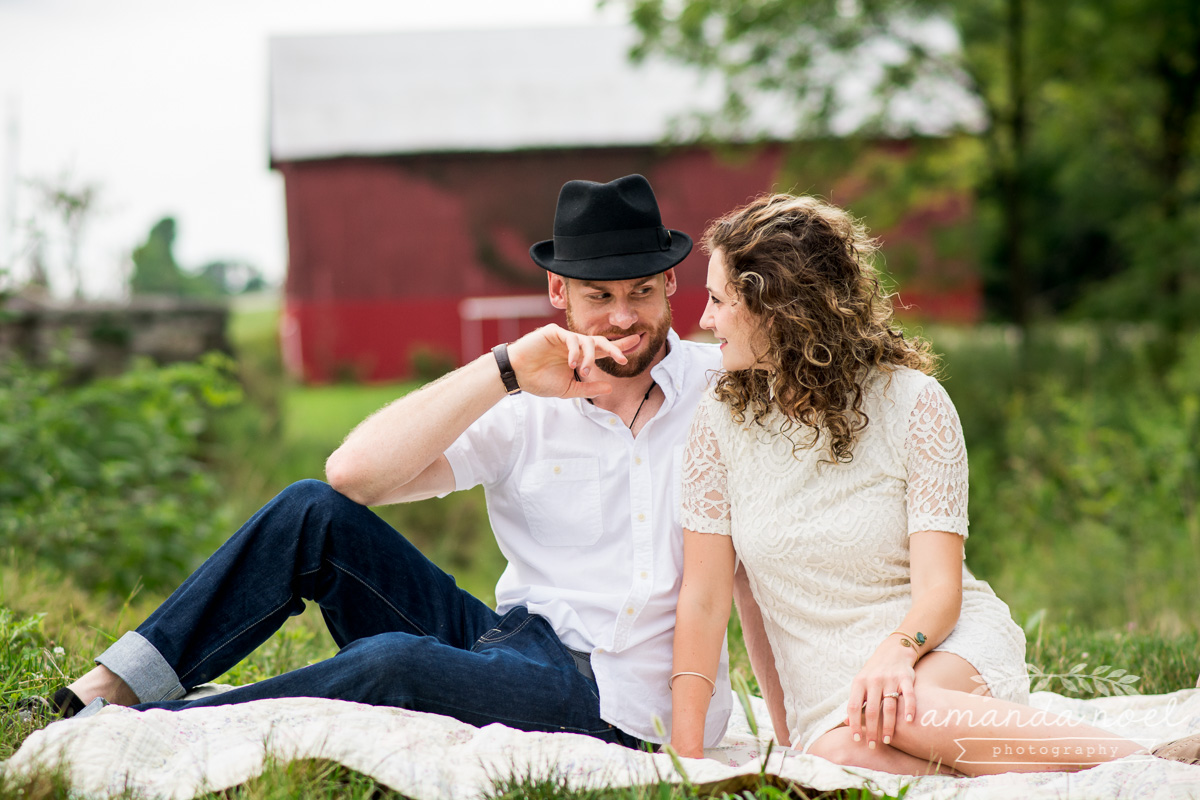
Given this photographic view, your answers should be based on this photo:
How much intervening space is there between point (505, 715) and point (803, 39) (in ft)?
31.3

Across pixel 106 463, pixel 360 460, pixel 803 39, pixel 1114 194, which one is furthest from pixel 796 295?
pixel 1114 194

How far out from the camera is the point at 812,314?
99.4 inches

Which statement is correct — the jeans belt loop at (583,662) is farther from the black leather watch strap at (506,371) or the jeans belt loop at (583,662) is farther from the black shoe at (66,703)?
the black shoe at (66,703)

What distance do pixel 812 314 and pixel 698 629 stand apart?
80 cm

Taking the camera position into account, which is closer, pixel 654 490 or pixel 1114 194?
pixel 654 490

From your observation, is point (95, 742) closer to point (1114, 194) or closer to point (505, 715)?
point (505, 715)

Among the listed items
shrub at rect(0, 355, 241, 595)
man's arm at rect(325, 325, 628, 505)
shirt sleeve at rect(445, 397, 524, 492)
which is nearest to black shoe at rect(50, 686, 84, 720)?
man's arm at rect(325, 325, 628, 505)

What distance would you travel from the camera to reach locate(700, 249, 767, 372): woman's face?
2.55 metres

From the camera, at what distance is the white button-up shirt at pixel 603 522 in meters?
2.68

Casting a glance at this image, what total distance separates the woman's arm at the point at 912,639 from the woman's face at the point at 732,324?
0.57 m

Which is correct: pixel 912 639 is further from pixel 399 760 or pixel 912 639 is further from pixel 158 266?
pixel 158 266

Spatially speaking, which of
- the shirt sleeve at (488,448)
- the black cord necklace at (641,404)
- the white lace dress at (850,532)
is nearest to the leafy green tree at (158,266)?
the shirt sleeve at (488,448)

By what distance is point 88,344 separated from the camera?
8.88 m

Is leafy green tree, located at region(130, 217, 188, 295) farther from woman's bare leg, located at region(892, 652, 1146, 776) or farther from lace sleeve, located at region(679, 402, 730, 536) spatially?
woman's bare leg, located at region(892, 652, 1146, 776)
